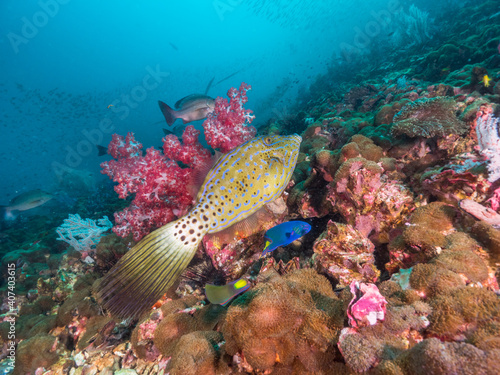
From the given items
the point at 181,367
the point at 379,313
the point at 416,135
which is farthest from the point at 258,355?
the point at 416,135

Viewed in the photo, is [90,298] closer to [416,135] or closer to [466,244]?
[466,244]

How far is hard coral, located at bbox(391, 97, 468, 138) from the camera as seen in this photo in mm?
3537

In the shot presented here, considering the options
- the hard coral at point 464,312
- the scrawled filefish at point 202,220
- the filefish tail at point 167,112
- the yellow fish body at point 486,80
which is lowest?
the yellow fish body at point 486,80

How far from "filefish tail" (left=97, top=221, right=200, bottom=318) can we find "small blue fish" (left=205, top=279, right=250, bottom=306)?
0.45 metres

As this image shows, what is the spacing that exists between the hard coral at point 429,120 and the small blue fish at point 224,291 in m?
3.58

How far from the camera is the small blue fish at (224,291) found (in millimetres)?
2457

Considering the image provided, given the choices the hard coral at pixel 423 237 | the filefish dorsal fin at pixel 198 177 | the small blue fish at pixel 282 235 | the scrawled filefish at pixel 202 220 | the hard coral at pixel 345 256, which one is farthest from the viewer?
the filefish dorsal fin at pixel 198 177

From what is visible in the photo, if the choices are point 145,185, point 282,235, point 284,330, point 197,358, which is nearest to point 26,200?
point 145,185

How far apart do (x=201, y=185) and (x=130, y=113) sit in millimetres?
95442

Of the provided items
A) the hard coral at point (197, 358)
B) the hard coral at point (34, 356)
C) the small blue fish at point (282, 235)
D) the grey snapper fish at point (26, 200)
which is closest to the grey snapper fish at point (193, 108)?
the small blue fish at point (282, 235)

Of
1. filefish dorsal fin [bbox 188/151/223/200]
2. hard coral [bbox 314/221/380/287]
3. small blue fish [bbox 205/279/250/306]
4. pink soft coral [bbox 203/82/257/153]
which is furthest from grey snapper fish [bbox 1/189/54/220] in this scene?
hard coral [bbox 314/221/380/287]

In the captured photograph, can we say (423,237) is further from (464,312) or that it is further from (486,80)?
(486,80)

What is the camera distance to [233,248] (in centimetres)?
381

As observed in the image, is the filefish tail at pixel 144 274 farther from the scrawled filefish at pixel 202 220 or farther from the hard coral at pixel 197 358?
the hard coral at pixel 197 358
